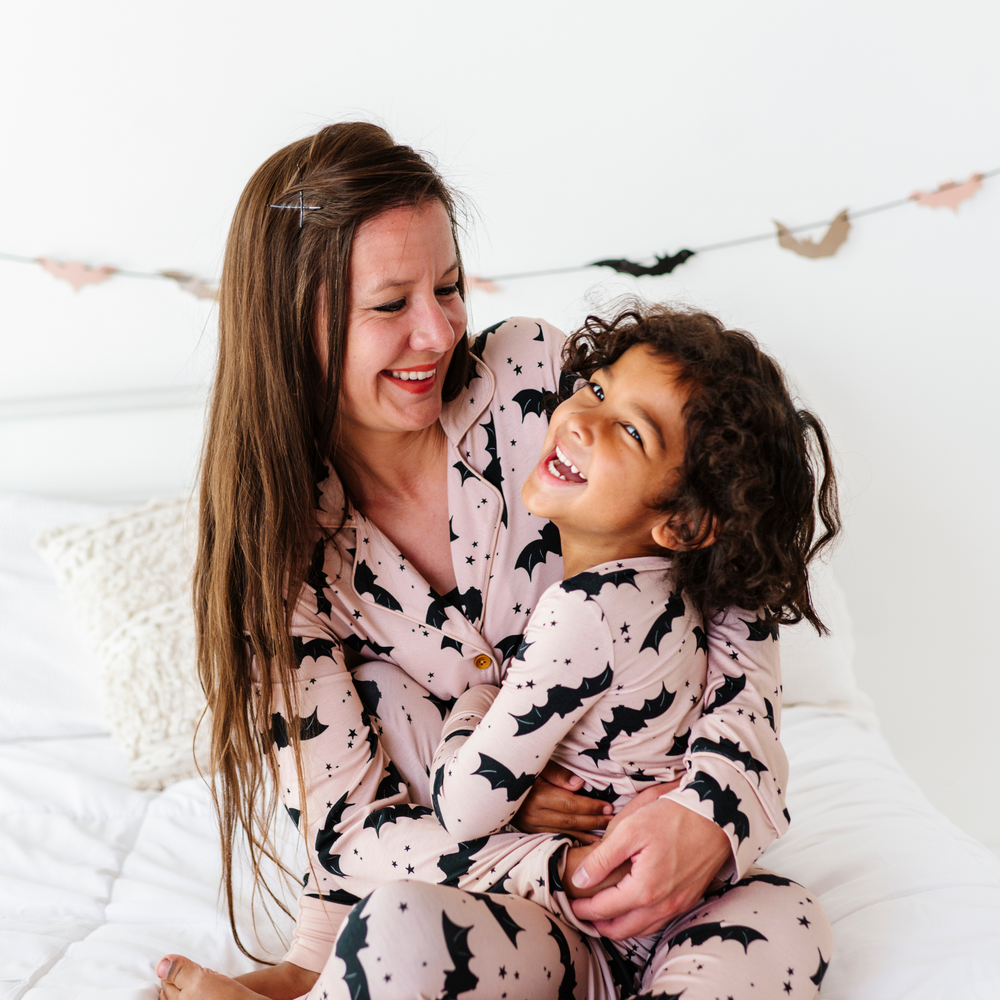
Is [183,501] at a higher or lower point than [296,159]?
lower

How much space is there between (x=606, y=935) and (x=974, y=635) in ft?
5.31

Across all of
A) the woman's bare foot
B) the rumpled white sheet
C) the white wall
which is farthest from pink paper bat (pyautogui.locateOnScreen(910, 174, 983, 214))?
the woman's bare foot

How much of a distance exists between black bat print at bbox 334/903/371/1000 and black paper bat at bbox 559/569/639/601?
360 millimetres

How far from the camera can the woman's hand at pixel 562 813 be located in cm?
100

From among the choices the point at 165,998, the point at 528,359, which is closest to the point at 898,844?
the point at 528,359

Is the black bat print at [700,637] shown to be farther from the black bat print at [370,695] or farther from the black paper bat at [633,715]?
the black bat print at [370,695]

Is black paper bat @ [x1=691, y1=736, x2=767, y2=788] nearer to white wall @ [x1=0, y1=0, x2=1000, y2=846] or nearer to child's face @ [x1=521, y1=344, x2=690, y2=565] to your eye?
child's face @ [x1=521, y1=344, x2=690, y2=565]

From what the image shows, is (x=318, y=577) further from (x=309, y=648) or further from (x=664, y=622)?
(x=664, y=622)

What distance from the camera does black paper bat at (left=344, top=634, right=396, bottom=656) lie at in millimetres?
1226

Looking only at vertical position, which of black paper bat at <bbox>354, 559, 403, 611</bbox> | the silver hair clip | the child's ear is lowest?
black paper bat at <bbox>354, 559, 403, 611</bbox>

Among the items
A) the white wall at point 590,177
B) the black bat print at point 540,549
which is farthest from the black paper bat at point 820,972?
the white wall at point 590,177

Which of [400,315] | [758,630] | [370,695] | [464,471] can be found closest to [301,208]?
[400,315]

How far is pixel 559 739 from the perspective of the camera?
0.94 metres

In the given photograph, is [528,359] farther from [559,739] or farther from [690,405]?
[559,739]
